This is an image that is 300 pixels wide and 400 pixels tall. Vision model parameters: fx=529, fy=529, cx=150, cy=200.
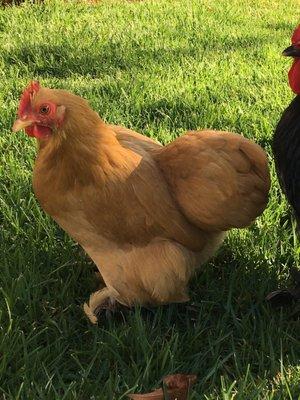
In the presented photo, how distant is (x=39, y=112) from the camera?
5.55ft

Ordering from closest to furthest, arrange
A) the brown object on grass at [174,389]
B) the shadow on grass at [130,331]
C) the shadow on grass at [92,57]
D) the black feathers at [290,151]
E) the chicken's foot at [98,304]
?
the brown object on grass at [174,389]
the shadow on grass at [130,331]
the black feathers at [290,151]
the chicken's foot at [98,304]
the shadow on grass at [92,57]

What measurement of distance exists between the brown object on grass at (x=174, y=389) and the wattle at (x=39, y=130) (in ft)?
2.82

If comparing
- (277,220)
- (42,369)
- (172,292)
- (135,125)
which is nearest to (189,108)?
(135,125)

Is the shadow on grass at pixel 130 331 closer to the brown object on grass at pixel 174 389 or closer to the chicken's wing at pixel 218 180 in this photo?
the brown object on grass at pixel 174 389

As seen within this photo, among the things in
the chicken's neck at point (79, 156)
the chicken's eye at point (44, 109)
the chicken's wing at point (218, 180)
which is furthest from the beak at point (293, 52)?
the chicken's eye at point (44, 109)

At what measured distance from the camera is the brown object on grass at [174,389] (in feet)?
4.90

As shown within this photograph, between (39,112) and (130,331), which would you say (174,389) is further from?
(39,112)

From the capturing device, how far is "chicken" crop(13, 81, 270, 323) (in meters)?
1.76

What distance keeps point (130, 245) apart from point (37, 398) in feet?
1.99

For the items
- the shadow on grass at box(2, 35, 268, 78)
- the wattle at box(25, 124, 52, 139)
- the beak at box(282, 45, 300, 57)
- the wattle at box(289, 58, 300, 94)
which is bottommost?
the shadow on grass at box(2, 35, 268, 78)

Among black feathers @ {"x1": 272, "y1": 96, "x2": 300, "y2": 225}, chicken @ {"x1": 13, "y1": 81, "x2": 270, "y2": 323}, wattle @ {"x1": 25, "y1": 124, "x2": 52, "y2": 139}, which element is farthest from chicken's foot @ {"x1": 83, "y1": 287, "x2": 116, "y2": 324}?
black feathers @ {"x1": 272, "y1": 96, "x2": 300, "y2": 225}

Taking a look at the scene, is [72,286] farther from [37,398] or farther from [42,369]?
[37,398]

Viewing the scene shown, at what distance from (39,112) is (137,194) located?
0.43m

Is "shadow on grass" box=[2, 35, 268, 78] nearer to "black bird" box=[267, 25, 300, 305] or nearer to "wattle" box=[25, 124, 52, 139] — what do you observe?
"wattle" box=[25, 124, 52, 139]
